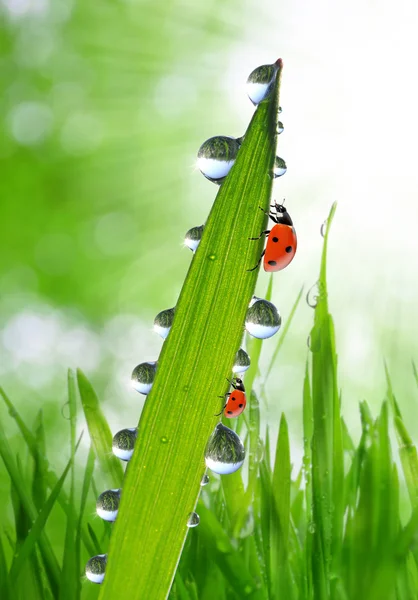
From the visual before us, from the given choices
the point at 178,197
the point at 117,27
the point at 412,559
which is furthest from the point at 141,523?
the point at 117,27

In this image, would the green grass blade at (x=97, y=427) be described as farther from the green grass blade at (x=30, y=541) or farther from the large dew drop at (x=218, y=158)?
the large dew drop at (x=218, y=158)

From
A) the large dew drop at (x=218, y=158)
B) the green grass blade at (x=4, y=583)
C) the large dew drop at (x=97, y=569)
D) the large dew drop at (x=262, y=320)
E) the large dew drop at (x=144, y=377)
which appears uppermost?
the large dew drop at (x=218, y=158)

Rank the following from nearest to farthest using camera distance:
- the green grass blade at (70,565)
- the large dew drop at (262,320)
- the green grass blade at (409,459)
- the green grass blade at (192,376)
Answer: the green grass blade at (192,376) → the large dew drop at (262,320) → the green grass blade at (70,565) → the green grass blade at (409,459)

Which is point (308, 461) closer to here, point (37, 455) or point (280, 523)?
point (280, 523)

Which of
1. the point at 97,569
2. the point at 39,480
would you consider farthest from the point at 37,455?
the point at 97,569

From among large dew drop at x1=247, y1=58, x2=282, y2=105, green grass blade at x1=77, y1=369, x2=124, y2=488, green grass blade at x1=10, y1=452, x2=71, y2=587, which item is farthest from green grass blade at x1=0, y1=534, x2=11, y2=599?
large dew drop at x1=247, y1=58, x2=282, y2=105

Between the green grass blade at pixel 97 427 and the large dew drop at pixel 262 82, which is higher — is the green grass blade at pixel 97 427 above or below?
below

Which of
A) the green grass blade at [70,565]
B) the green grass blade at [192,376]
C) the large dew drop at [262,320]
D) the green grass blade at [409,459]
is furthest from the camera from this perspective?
the green grass blade at [409,459]

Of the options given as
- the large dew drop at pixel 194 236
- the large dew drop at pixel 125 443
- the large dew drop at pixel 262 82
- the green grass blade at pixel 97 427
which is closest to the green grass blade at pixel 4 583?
the green grass blade at pixel 97 427
